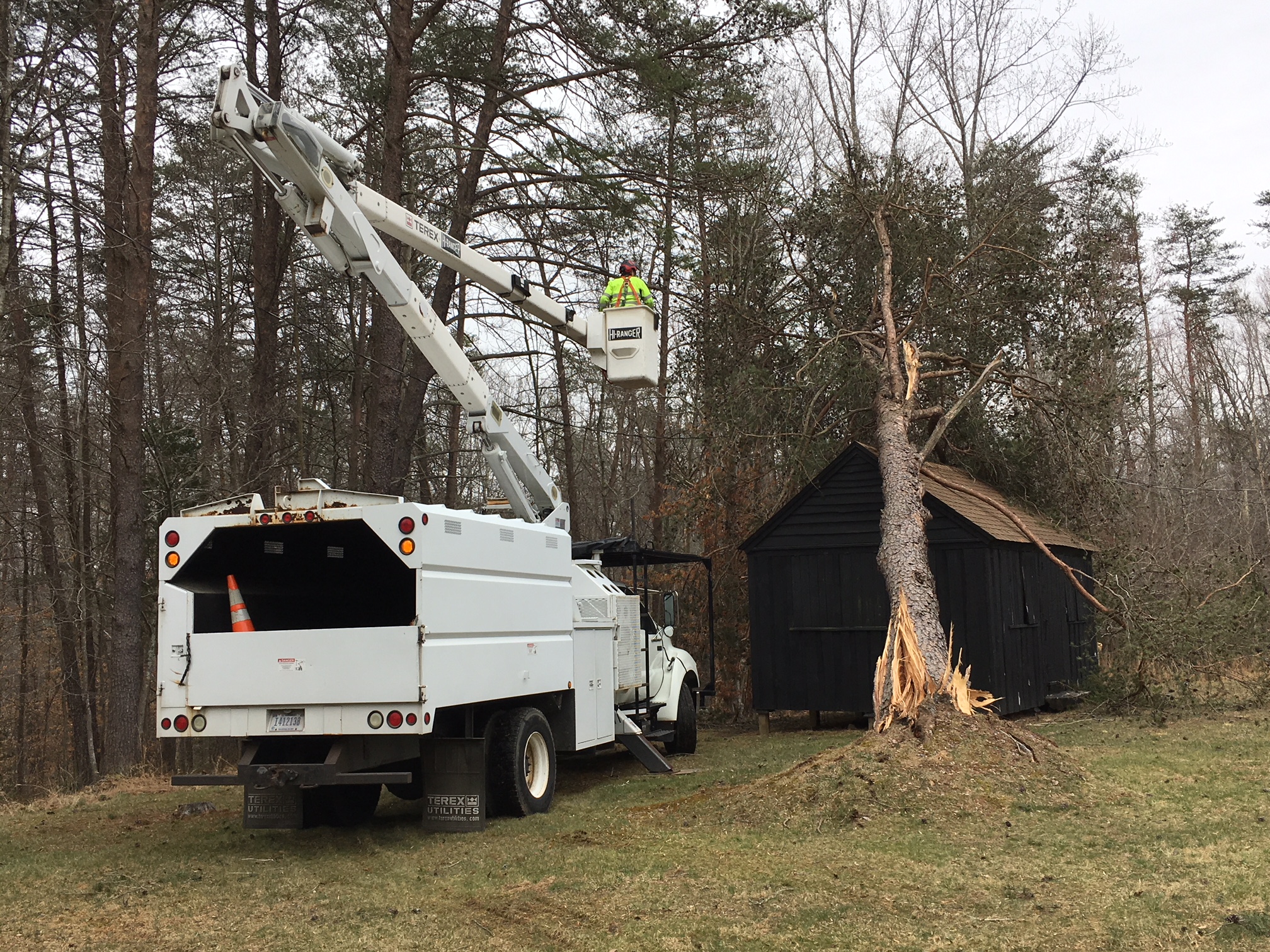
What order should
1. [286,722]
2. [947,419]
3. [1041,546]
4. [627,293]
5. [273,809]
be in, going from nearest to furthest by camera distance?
[286,722] < [273,809] < [627,293] < [947,419] < [1041,546]

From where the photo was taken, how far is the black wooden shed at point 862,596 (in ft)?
52.4

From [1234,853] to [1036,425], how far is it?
1084 centimetres

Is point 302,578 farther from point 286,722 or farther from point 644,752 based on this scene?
point 644,752

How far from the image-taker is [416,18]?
54.3 ft

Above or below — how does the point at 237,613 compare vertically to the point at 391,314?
below

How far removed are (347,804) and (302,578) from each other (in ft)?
6.49

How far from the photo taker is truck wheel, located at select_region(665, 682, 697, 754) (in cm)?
1413

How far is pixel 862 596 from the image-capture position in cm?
1680

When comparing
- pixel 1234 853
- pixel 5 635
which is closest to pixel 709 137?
pixel 1234 853

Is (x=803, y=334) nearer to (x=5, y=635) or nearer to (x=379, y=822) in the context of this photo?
(x=379, y=822)

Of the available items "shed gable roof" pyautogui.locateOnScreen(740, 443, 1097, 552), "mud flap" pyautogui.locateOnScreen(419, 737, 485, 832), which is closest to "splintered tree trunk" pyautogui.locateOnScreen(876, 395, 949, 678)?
"shed gable roof" pyautogui.locateOnScreen(740, 443, 1097, 552)

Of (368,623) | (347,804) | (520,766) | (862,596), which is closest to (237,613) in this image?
(368,623)

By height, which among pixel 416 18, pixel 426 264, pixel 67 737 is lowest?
pixel 67 737

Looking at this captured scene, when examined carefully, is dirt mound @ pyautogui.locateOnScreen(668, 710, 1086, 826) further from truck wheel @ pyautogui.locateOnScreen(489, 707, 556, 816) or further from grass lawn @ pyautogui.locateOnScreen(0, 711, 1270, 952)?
truck wheel @ pyautogui.locateOnScreen(489, 707, 556, 816)
